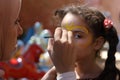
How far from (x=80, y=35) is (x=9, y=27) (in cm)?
40

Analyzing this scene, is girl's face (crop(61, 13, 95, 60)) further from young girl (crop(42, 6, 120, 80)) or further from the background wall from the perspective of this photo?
the background wall

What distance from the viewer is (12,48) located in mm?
485

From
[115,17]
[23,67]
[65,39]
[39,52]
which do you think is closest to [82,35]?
[65,39]

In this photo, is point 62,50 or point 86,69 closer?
point 62,50

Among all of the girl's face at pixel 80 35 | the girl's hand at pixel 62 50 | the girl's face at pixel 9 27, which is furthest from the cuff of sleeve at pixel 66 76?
the girl's face at pixel 80 35

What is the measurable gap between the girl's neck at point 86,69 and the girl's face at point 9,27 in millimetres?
436

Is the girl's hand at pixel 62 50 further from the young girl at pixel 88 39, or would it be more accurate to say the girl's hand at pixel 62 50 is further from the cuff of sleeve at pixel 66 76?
the young girl at pixel 88 39

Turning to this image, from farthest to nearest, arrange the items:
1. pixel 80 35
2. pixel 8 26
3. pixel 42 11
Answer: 1. pixel 42 11
2. pixel 80 35
3. pixel 8 26

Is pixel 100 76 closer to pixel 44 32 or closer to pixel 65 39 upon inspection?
pixel 65 39

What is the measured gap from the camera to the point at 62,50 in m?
0.53

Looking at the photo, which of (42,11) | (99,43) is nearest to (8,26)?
(99,43)

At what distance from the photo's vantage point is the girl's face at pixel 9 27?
0.45 meters

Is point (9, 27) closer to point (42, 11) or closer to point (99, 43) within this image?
point (99, 43)

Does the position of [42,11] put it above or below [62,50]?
above
